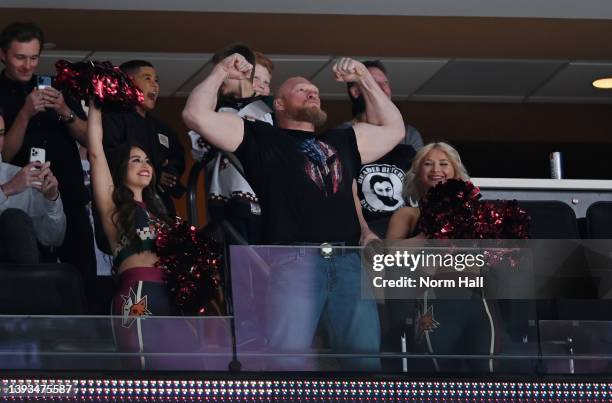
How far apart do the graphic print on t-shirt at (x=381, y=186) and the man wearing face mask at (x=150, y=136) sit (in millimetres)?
743

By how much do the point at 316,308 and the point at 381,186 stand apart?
6.41 ft

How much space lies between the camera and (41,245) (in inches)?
194

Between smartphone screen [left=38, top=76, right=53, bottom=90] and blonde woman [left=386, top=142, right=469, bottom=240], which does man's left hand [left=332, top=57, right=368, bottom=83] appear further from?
smartphone screen [left=38, top=76, right=53, bottom=90]

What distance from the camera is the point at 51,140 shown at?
516cm

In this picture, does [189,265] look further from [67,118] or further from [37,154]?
[67,118]

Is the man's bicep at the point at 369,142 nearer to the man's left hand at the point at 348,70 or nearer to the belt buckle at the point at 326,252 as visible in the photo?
the man's left hand at the point at 348,70

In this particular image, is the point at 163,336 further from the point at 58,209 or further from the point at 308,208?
the point at 58,209

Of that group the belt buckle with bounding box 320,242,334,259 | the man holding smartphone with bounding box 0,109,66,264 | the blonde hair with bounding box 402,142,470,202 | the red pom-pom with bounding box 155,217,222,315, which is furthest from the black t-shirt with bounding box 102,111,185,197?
the belt buckle with bounding box 320,242,334,259

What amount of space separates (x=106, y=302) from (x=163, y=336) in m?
1.67

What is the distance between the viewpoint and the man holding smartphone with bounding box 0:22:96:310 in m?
5.08

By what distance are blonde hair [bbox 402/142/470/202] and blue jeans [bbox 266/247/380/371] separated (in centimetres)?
151

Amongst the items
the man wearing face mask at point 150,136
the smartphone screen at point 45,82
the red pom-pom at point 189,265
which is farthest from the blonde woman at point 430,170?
the smartphone screen at point 45,82

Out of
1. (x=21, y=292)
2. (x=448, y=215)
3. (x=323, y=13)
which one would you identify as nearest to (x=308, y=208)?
(x=448, y=215)

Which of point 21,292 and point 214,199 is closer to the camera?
point 21,292
